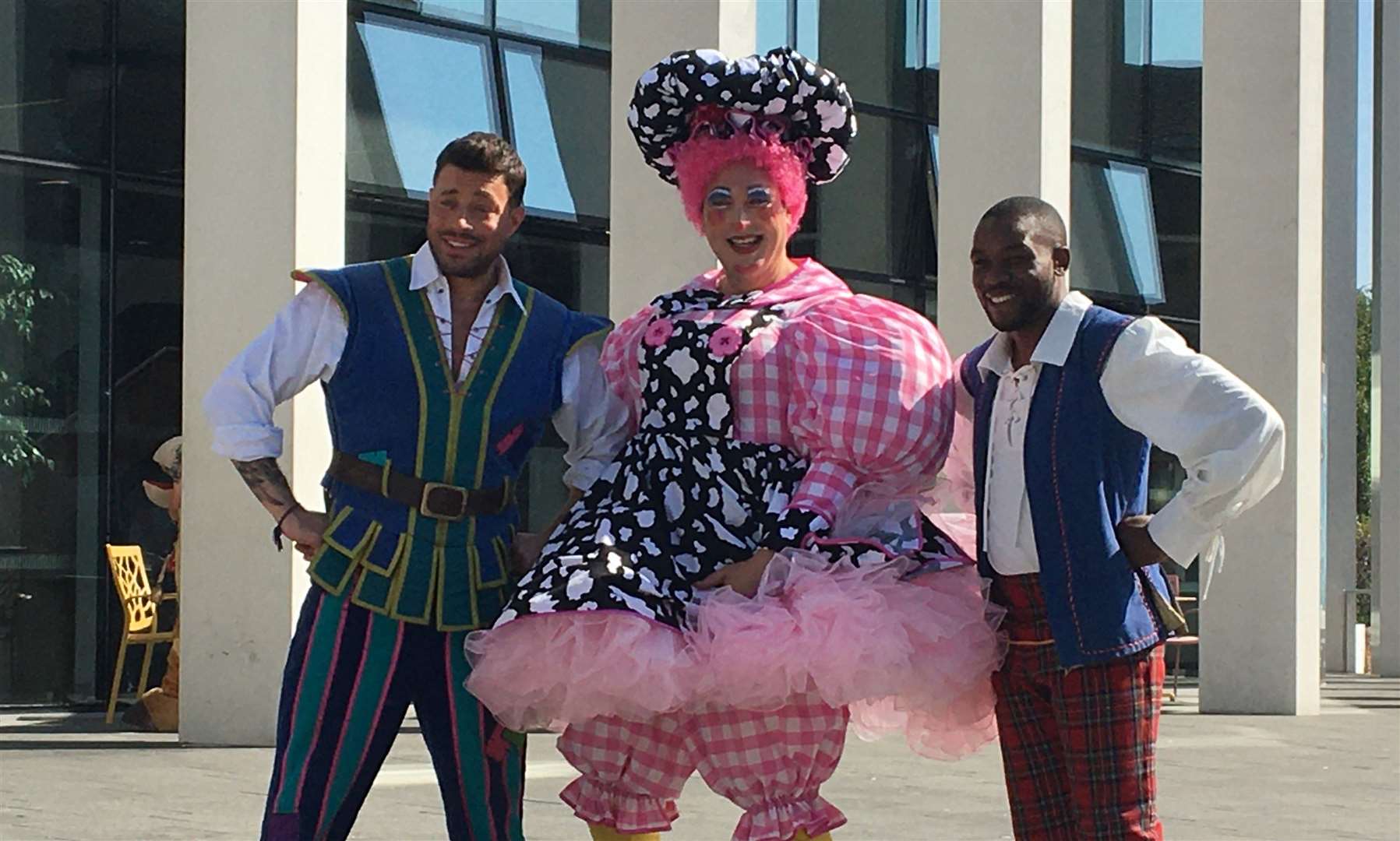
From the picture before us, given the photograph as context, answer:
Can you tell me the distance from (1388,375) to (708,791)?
13242 millimetres

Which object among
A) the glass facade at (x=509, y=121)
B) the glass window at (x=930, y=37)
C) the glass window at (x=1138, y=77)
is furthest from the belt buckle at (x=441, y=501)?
the glass window at (x=1138, y=77)

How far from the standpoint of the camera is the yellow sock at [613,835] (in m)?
4.61

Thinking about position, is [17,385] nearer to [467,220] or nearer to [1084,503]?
[467,220]

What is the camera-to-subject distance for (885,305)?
471 centimetres

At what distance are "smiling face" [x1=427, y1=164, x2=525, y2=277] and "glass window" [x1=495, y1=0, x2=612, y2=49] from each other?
29.4 ft

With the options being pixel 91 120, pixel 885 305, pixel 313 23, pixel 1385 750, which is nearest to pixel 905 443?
pixel 885 305

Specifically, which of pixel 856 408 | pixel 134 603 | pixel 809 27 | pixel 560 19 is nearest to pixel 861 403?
pixel 856 408

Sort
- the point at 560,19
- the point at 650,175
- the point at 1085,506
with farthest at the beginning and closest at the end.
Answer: the point at 560,19, the point at 650,175, the point at 1085,506

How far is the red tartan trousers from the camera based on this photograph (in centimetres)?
432

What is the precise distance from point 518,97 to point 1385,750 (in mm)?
6535

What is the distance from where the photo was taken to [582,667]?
4266 millimetres

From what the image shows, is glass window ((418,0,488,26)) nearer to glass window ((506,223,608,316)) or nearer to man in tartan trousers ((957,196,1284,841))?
glass window ((506,223,608,316))

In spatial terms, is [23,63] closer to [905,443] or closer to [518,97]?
[518,97]

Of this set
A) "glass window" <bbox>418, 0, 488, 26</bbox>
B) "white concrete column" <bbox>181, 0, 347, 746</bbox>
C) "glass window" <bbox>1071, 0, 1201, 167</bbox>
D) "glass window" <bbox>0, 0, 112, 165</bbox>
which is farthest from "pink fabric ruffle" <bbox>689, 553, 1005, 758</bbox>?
"glass window" <bbox>1071, 0, 1201, 167</bbox>
